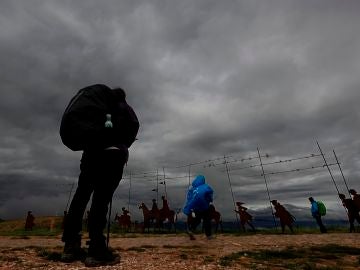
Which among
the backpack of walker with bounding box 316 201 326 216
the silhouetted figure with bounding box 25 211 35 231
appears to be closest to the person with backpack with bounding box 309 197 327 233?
the backpack of walker with bounding box 316 201 326 216

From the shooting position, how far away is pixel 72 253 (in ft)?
12.0

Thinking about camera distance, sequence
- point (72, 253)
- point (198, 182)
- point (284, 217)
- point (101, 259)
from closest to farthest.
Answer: point (101, 259)
point (72, 253)
point (198, 182)
point (284, 217)

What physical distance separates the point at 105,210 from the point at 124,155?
81 cm

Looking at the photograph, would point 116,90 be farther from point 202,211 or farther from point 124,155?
point 202,211

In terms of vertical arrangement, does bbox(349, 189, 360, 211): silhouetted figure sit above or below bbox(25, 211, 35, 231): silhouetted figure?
below

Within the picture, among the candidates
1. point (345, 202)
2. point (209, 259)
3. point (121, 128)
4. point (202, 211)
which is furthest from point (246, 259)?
point (345, 202)

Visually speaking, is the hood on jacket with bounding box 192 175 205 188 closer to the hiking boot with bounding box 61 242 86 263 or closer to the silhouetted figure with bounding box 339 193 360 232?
the hiking boot with bounding box 61 242 86 263

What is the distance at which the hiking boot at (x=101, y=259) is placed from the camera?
129 inches

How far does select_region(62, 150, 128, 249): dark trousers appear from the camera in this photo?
3.79 metres

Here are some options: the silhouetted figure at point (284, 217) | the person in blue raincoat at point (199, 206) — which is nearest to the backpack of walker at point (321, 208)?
the silhouetted figure at point (284, 217)

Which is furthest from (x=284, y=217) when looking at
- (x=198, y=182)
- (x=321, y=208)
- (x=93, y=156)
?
(x=93, y=156)

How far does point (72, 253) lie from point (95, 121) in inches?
70.1

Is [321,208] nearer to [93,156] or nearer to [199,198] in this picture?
[199,198]

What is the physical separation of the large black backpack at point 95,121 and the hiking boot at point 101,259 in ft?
4.50
